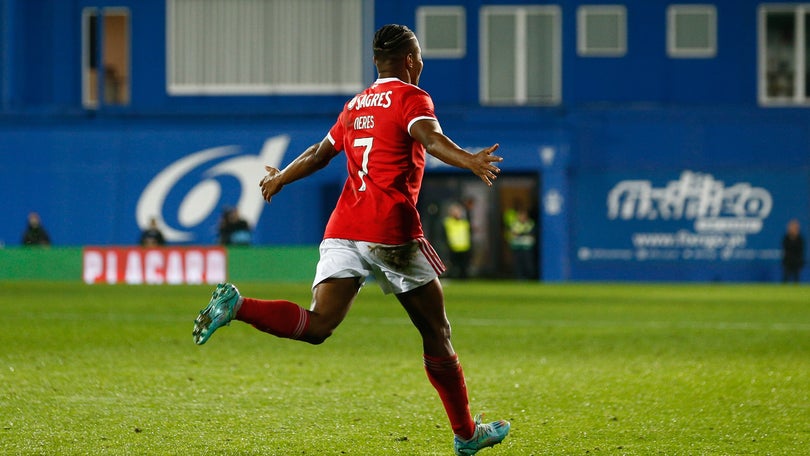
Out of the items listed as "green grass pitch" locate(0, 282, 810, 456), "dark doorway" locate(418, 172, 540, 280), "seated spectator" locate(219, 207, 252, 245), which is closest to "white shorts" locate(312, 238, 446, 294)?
"green grass pitch" locate(0, 282, 810, 456)

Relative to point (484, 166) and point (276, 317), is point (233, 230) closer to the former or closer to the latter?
point (276, 317)

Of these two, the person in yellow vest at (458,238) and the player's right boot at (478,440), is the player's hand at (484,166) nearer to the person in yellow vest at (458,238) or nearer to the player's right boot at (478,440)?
the player's right boot at (478,440)

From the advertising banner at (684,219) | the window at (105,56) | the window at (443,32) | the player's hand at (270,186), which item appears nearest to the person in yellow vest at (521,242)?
the advertising banner at (684,219)

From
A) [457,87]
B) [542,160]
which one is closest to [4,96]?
[457,87]

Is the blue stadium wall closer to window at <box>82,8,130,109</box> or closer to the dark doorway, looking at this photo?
the dark doorway

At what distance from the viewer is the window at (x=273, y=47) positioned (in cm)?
3359

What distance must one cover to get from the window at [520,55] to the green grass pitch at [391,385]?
17.3m

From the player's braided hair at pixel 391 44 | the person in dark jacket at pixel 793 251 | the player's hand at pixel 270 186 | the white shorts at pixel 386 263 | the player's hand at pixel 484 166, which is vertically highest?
the player's braided hair at pixel 391 44

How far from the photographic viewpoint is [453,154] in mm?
5070

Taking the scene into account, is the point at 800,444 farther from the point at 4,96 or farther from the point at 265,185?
the point at 4,96

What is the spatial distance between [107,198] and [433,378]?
26.8 m

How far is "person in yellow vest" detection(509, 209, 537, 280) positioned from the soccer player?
24.0 meters

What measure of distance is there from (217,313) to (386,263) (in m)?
0.76

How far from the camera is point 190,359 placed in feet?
33.5
